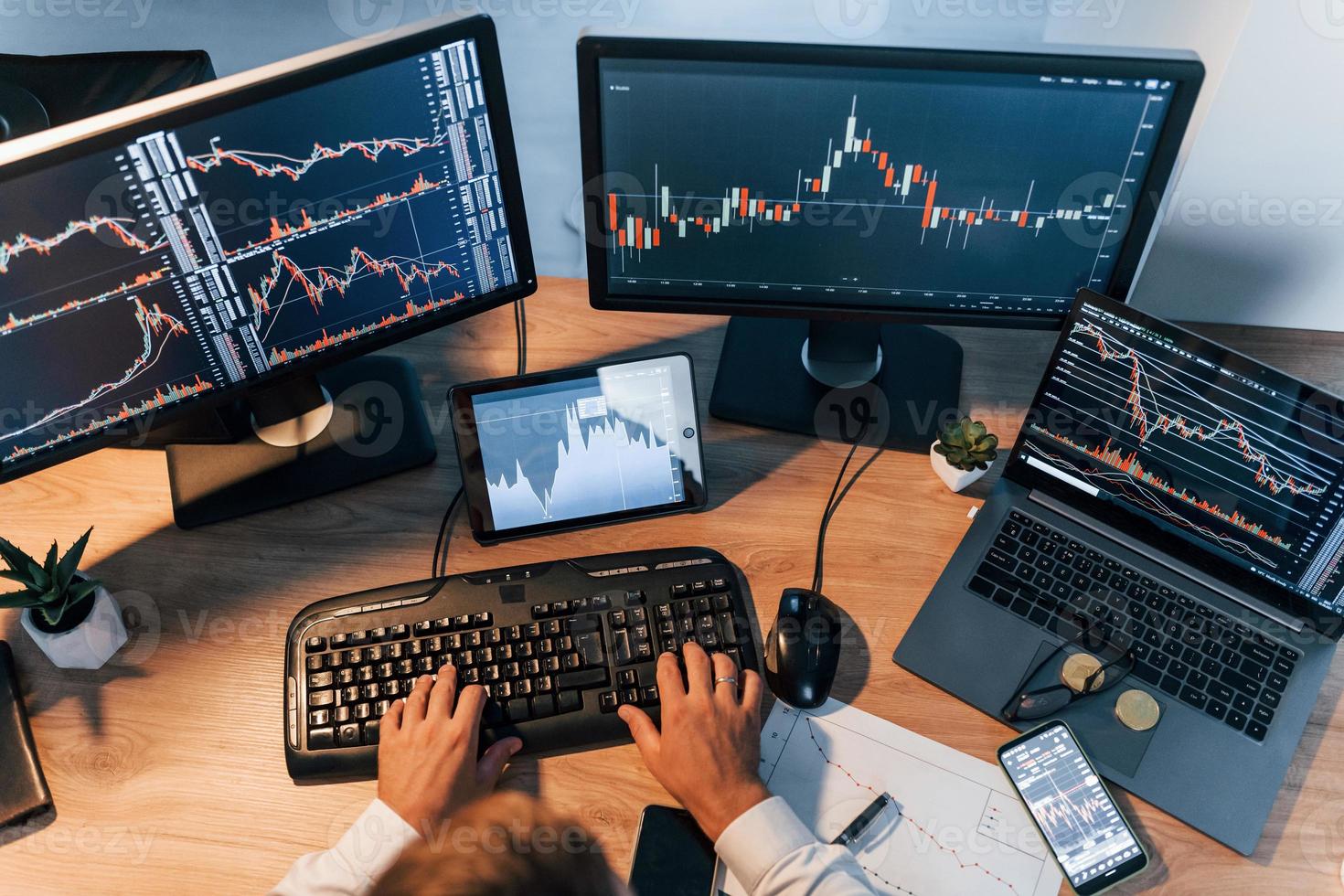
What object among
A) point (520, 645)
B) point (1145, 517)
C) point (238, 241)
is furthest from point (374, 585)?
point (1145, 517)

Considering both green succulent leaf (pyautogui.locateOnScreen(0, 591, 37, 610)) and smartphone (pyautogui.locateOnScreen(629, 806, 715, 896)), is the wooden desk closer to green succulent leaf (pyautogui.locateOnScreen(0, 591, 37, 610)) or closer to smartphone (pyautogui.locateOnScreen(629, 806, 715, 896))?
smartphone (pyautogui.locateOnScreen(629, 806, 715, 896))

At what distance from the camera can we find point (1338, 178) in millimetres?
1150

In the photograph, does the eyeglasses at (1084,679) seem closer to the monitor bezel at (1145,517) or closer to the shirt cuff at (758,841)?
the monitor bezel at (1145,517)

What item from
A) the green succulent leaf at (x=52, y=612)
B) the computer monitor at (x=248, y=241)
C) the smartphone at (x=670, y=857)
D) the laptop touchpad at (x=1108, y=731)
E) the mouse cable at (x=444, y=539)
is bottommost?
the smartphone at (x=670, y=857)

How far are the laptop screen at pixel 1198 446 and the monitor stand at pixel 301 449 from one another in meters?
0.78

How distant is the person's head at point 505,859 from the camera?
804mm

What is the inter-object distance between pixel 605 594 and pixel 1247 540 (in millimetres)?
705

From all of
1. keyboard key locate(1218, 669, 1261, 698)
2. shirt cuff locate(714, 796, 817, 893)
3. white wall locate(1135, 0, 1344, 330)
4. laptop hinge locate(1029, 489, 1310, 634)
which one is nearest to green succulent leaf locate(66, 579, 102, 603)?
shirt cuff locate(714, 796, 817, 893)

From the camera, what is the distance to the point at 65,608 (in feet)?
3.20

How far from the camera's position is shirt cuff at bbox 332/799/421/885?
890mm

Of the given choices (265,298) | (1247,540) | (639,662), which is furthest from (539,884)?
(1247,540)

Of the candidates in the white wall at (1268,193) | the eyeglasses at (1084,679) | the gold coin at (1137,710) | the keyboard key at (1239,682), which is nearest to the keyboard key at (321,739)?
the eyeglasses at (1084,679)

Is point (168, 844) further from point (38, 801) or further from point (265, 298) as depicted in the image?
point (265, 298)

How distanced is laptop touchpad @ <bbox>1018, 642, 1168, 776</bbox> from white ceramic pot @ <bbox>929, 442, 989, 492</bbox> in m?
0.28
